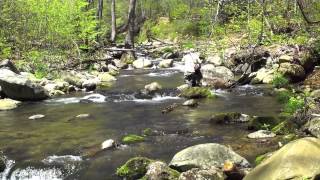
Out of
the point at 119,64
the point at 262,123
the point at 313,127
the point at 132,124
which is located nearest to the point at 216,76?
the point at 132,124

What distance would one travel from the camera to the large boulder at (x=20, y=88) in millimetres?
17391

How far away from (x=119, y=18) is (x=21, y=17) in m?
33.0

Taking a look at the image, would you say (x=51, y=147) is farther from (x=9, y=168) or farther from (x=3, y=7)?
(x=3, y=7)

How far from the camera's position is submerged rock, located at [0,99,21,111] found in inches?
646

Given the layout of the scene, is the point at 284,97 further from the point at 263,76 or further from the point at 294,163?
the point at 294,163

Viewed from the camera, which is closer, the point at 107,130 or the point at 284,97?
the point at 107,130

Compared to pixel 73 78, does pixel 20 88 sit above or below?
above

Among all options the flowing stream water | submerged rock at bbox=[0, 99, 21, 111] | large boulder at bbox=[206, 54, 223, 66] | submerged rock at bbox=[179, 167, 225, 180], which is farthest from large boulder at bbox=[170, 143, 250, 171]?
large boulder at bbox=[206, 54, 223, 66]

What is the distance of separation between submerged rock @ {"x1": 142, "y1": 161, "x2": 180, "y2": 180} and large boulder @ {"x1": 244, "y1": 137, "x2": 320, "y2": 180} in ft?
5.88

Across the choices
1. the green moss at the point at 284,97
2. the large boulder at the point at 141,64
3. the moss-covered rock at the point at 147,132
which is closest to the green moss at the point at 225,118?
the moss-covered rock at the point at 147,132

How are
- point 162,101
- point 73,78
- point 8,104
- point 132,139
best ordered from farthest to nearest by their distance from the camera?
point 73,78 → point 162,101 → point 8,104 → point 132,139

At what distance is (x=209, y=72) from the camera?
20.5 meters

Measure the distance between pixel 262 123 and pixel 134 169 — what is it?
15.2 feet

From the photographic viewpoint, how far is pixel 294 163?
20.8ft
